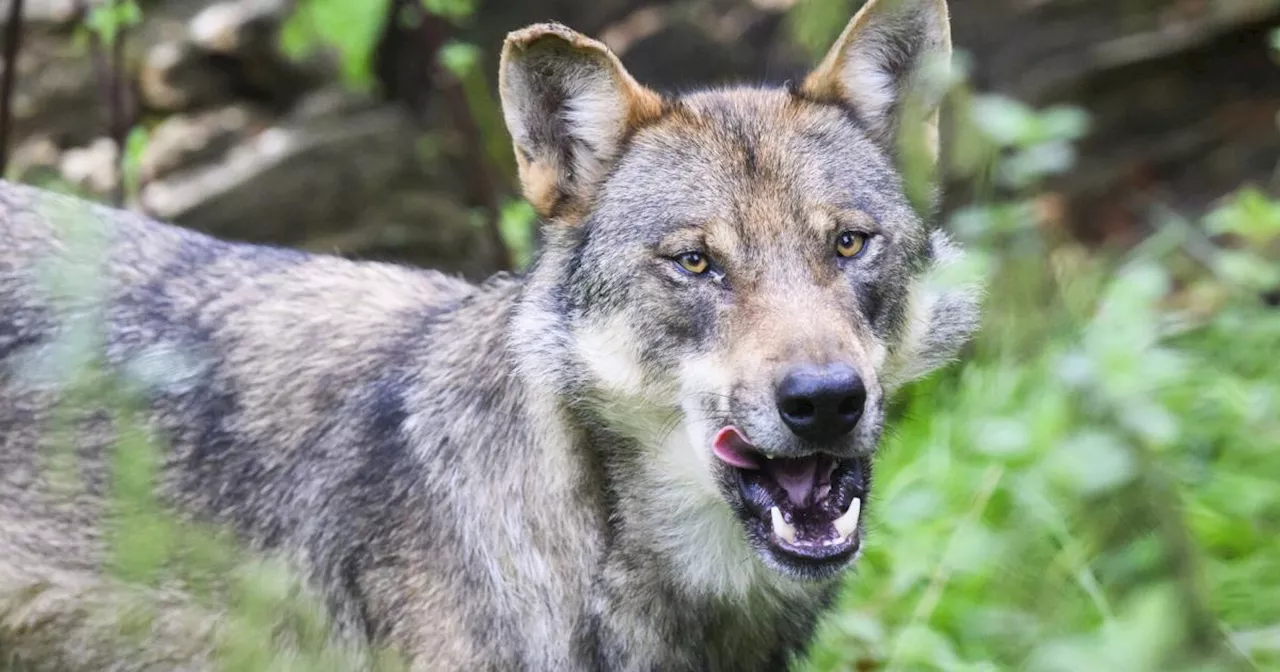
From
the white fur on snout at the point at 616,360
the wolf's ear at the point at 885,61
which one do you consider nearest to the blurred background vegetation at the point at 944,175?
the wolf's ear at the point at 885,61

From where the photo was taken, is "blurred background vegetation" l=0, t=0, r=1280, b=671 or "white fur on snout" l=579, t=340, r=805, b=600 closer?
"white fur on snout" l=579, t=340, r=805, b=600

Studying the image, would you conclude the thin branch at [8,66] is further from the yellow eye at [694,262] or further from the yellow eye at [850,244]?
the yellow eye at [850,244]

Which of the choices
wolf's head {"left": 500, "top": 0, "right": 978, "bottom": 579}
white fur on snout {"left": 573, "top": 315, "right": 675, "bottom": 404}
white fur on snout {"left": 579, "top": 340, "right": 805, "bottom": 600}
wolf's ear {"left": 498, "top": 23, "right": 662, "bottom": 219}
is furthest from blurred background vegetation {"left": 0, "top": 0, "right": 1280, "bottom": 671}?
white fur on snout {"left": 573, "top": 315, "right": 675, "bottom": 404}

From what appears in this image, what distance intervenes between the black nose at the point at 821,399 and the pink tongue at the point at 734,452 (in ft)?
0.76

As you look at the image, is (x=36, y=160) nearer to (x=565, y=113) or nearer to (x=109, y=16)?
(x=109, y=16)

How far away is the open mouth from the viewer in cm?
326

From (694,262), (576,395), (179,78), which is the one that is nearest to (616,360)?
(576,395)

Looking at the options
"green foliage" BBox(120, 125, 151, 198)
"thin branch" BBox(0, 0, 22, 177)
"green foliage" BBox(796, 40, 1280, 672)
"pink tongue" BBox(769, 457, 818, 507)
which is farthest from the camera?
"thin branch" BBox(0, 0, 22, 177)

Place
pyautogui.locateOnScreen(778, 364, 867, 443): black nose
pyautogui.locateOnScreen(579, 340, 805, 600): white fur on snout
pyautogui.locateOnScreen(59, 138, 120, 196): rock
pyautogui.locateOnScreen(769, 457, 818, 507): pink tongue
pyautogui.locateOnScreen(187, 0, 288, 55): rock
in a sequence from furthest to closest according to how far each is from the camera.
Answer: pyautogui.locateOnScreen(187, 0, 288, 55): rock, pyautogui.locateOnScreen(59, 138, 120, 196): rock, pyautogui.locateOnScreen(579, 340, 805, 600): white fur on snout, pyautogui.locateOnScreen(769, 457, 818, 507): pink tongue, pyautogui.locateOnScreen(778, 364, 867, 443): black nose

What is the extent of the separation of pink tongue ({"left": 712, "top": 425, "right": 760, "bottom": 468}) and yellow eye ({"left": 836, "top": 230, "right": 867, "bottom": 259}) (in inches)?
23.0

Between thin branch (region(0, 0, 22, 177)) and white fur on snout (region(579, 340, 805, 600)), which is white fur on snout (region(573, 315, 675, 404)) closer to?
white fur on snout (region(579, 340, 805, 600))

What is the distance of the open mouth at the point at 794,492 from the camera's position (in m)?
3.26

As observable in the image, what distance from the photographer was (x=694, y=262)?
11.3ft

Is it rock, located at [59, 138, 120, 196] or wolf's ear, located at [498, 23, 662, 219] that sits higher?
wolf's ear, located at [498, 23, 662, 219]
